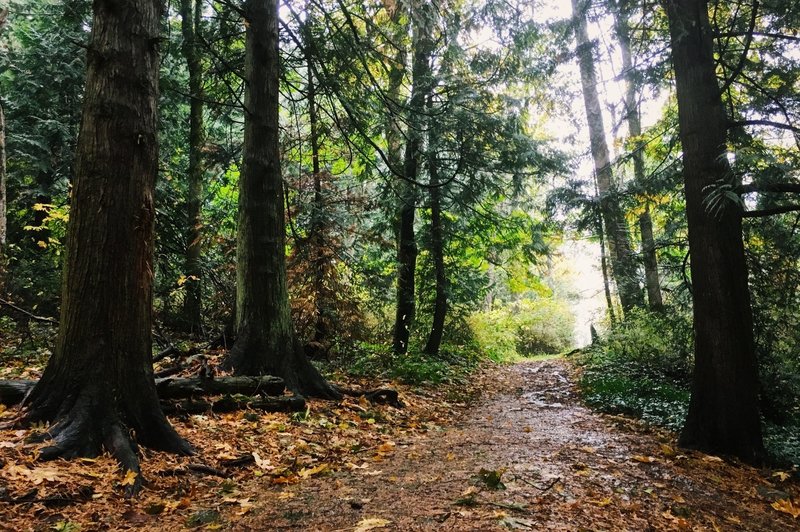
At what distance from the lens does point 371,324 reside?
1470 centimetres

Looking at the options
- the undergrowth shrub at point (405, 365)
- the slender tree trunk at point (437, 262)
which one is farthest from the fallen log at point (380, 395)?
the slender tree trunk at point (437, 262)

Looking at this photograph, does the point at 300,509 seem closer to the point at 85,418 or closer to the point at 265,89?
the point at 85,418

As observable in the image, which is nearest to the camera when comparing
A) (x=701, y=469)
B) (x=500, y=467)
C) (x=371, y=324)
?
(x=500, y=467)

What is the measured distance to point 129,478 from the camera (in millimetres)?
3260

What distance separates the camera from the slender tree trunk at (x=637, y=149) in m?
7.36

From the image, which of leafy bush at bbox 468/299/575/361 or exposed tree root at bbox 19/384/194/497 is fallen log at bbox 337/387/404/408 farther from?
leafy bush at bbox 468/299/575/361

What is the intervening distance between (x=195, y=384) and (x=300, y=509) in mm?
2817

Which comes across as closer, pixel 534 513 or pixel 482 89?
pixel 534 513

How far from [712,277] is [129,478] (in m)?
6.36

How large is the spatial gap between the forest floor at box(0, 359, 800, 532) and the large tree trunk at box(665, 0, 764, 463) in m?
0.44

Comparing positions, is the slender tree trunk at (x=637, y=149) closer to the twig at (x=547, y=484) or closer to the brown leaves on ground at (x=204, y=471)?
the twig at (x=547, y=484)

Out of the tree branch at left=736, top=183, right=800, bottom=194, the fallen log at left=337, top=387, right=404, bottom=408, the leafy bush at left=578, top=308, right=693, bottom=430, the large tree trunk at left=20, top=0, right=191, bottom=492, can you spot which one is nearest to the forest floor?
the large tree trunk at left=20, top=0, right=191, bottom=492

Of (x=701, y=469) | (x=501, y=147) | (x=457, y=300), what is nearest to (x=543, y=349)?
(x=457, y=300)

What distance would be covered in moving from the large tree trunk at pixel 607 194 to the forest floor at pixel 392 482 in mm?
4626
